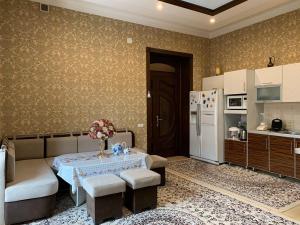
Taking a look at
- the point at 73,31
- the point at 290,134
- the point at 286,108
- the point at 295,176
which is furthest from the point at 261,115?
the point at 73,31

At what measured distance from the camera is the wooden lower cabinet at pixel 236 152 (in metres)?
4.97

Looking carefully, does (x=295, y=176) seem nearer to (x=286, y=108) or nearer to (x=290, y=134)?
(x=290, y=134)

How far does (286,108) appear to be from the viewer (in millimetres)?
4746

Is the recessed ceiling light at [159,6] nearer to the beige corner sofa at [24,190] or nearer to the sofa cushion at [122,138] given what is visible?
the sofa cushion at [122,138]

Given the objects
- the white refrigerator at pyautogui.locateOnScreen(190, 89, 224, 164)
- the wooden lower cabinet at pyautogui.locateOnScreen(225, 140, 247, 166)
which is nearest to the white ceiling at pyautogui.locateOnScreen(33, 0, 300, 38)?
the white refrigerator at pyautogui.locateOnScreen(190, 89, 224, 164)

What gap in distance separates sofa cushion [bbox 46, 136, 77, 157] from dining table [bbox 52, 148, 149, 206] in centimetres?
73

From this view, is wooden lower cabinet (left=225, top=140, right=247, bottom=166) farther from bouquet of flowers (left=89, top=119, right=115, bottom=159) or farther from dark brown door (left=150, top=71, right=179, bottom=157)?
bouquet of flowers (left=89, top=119, right=115, bottom=159)

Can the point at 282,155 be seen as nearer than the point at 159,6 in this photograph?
Yes

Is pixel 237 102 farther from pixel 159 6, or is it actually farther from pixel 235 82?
pixel 159 6

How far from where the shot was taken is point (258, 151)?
4.69 m

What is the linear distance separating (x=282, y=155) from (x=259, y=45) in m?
2.41

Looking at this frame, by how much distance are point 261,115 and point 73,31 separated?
4.17 meters

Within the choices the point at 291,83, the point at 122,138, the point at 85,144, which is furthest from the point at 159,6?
the point at 85,144

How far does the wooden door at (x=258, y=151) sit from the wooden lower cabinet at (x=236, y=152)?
0.13 metres
